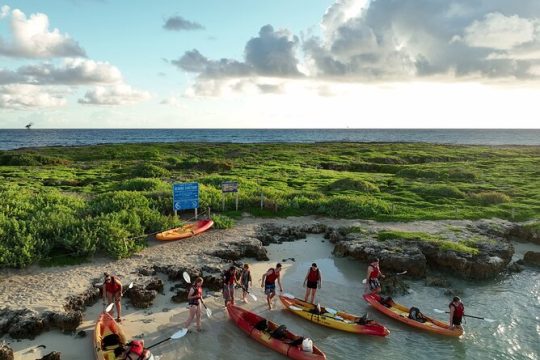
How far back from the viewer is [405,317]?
17.8 meters

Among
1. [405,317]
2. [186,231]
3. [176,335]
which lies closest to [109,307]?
[176,335]

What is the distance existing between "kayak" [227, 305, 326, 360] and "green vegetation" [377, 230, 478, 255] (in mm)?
12290

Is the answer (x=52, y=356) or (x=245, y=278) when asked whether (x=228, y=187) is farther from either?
(x=52, y=356)

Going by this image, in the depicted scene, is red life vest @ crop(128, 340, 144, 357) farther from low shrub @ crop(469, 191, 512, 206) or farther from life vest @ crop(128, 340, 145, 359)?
low shrub @ crop(469, 191, 512, 206)

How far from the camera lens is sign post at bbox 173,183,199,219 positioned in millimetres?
28436

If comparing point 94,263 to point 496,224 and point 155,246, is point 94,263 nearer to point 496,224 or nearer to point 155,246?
point 155,246

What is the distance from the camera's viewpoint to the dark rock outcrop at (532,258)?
2572cm

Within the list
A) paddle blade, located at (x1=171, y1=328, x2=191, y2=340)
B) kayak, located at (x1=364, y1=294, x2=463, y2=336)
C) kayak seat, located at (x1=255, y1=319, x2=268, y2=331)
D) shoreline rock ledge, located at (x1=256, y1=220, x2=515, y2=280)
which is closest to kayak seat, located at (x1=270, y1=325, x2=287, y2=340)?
kayak seat, located at (x1=255, y1=319, x2=268, y2=331)

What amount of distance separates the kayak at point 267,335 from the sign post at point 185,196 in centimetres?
1232

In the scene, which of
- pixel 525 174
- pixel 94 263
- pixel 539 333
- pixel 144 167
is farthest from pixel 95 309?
pixel 525 174

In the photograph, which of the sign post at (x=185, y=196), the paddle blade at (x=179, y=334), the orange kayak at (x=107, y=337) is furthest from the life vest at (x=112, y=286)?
the sign post at (x=185, y=196)

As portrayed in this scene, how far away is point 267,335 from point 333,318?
3.14 meters

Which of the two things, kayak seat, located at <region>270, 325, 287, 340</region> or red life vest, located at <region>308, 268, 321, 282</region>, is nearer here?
kayak seat, located at <region>270, 325, 287, 340</region>

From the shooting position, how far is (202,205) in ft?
105
